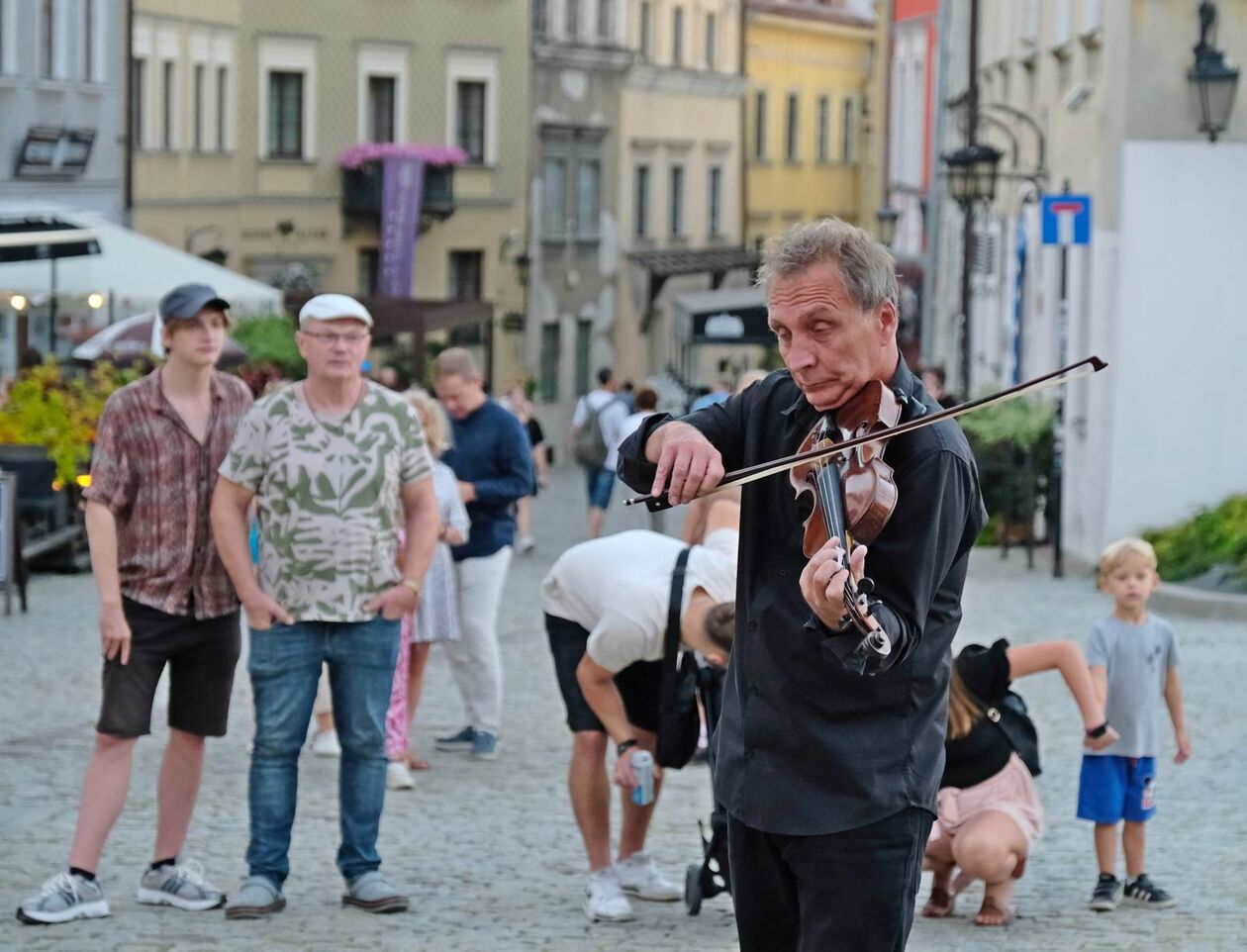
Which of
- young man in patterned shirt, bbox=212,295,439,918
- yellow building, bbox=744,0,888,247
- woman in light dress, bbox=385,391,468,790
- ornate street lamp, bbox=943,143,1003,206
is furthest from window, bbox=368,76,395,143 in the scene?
young man in patterned shirt, bbox=212,295,439,918

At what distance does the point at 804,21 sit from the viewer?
6838 centimetres

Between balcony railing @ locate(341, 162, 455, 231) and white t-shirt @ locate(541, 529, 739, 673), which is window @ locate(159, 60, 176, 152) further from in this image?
white t-shirt @ locate(541, 529, 739, 673)

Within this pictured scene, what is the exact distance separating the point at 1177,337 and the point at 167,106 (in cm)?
2221

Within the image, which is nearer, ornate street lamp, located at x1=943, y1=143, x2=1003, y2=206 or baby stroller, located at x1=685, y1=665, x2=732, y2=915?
baby stroller, located at x1=685, y1=665, x2=732, y2=915

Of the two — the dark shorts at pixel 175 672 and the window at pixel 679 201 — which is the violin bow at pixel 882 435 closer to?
the dark shorts at pixel 175 672

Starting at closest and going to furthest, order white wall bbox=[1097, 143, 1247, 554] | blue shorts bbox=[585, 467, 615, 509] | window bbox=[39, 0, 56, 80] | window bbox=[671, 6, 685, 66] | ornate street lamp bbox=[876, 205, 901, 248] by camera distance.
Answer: blue shorts bbox=[585, 467, 615, 509] → white wall bbox=[1097, 143, 1247, 554] → window bbox=[39, 0, 56, 80] → ornate street lamp bbox=[876, 205, 901, 248] → window bbox=[671, 6, 685, 66]

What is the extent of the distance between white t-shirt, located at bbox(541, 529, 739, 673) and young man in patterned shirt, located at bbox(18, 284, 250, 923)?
1.08m

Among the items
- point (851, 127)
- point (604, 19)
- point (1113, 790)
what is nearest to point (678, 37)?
point (604, 19)

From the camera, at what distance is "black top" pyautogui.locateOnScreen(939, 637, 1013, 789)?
27.3 ft

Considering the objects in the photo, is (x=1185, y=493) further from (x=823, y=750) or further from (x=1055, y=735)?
(x=823, y=750)

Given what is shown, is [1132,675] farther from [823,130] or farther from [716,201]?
[823,130]

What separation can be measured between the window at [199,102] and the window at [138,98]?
2769 millimetres

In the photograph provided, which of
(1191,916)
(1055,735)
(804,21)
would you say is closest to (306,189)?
(804,21)

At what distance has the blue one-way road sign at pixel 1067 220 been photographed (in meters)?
21.0
